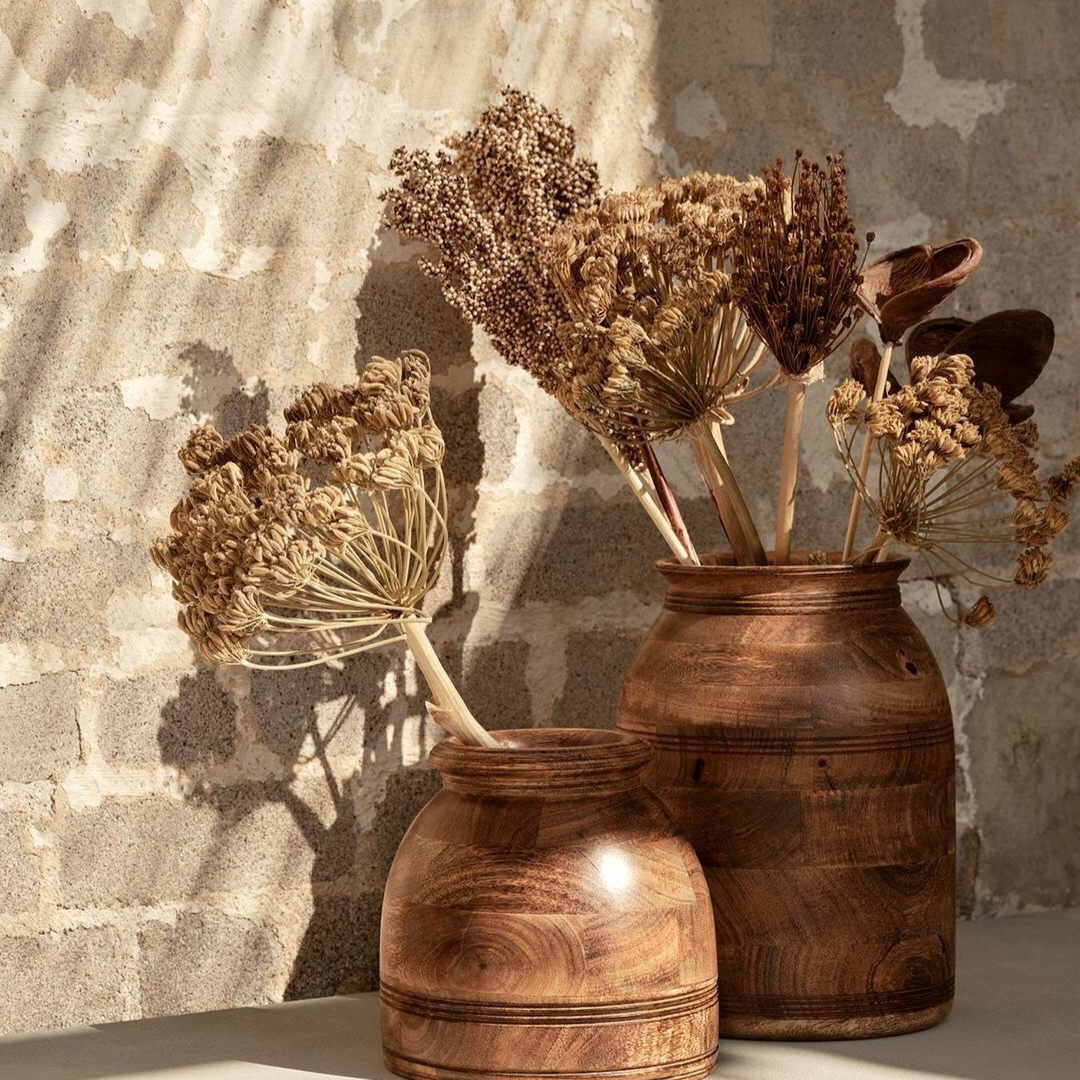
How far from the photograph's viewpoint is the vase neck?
59.3 inches

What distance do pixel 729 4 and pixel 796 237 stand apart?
0.60m

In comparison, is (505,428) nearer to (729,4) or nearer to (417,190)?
(417,190)

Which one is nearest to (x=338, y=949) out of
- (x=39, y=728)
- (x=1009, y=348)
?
(x=39, y=728)

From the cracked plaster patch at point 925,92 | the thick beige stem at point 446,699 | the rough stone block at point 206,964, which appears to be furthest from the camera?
the cracked plaster patch at point 925,92

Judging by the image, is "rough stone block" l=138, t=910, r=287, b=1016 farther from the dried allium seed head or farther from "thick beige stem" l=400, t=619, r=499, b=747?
the dried allium seed head

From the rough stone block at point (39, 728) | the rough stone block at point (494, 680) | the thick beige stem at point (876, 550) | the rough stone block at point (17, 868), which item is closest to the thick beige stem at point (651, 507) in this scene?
the thick beige stem at point (876, 550)

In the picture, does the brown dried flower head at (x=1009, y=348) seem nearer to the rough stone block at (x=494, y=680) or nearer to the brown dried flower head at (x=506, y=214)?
the brown dried flower head at (x=506, y=214)

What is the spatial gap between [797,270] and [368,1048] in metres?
0.82

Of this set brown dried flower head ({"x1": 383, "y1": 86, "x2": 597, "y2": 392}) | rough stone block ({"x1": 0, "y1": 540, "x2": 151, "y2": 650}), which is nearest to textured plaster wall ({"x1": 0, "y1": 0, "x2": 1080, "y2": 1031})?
rough stone block ({"x1": 0, "y1": 540, "x2": 151, "y2": 650})

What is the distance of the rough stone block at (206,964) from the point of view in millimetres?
1638

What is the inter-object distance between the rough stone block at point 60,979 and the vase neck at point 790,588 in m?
0.69

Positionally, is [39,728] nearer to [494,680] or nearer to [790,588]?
[494,680]

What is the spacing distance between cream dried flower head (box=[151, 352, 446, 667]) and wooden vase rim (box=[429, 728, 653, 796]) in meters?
0.13

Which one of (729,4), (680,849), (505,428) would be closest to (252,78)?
(505,428)
